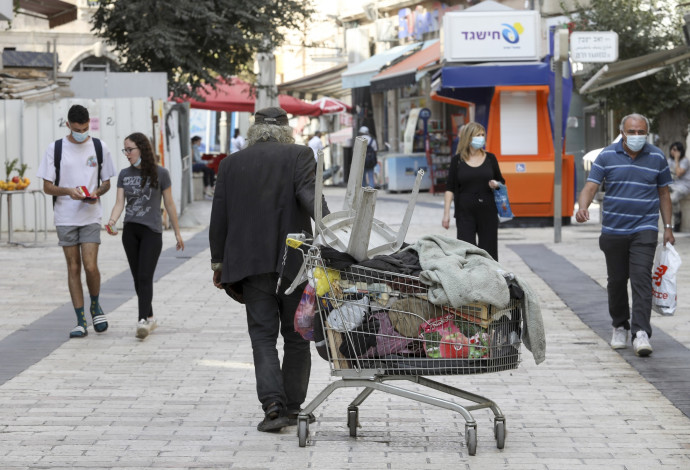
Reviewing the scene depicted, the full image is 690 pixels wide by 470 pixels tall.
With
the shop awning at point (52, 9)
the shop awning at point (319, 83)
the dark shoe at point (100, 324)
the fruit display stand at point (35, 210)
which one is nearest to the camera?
the dark shoe at point (100, 324)

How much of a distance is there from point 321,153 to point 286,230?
0.91 metres

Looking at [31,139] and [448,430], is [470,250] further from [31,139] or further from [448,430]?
[31,139]

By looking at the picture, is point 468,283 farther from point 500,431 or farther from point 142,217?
point 142,217

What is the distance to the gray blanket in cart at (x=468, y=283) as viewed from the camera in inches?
222

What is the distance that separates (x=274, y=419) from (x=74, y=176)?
4079 millimetres

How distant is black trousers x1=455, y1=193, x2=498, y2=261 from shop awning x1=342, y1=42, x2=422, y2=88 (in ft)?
75.7

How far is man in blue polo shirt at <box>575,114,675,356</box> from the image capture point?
347 inches

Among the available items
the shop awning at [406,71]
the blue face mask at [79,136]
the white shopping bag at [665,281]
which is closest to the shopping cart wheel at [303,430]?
the white shopping bag at [665,281]

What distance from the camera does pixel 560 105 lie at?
1900cm

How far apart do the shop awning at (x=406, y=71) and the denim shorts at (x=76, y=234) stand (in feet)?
60.3

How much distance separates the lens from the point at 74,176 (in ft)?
32.3

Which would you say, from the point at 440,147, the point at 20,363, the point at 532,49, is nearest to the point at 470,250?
the point at 20,363

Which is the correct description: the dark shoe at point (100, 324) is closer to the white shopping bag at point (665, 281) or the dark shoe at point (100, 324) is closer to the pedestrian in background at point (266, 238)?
the pedestrian in background at point (266, 238)

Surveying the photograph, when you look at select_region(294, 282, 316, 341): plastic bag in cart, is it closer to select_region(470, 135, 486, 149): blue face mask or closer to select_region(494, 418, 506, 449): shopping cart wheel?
select_region(494, 418, 506, 449): shopping cart wheel
